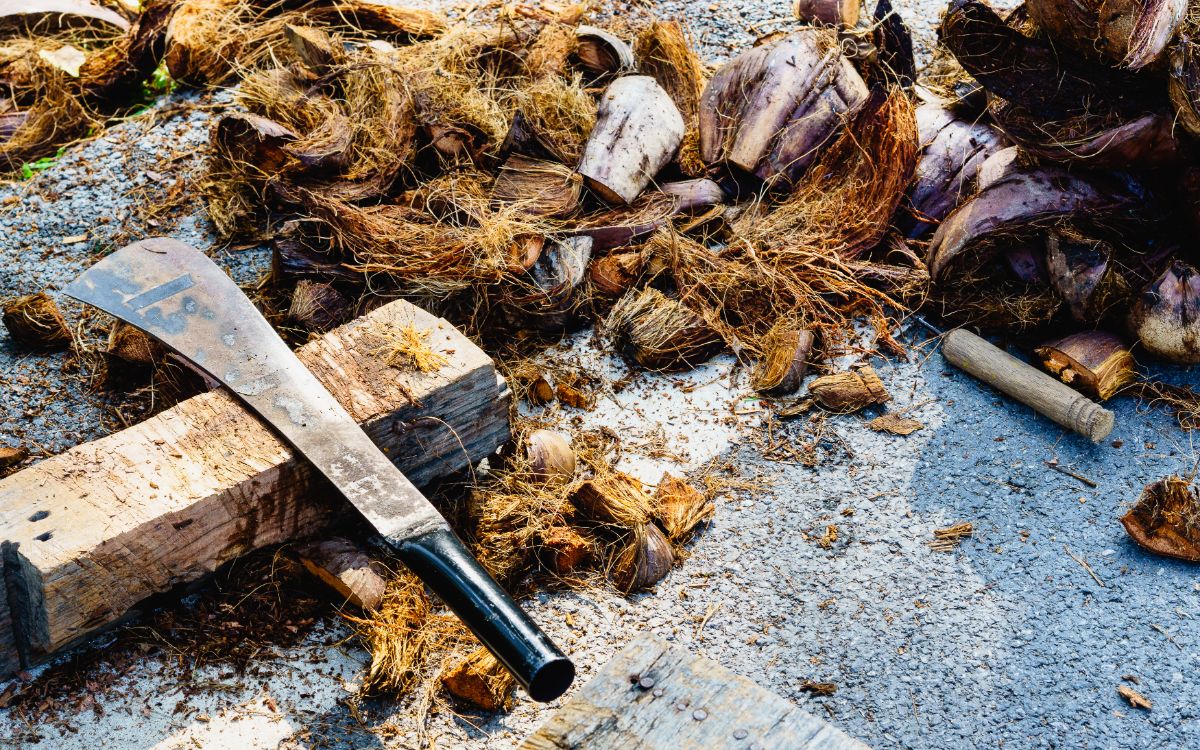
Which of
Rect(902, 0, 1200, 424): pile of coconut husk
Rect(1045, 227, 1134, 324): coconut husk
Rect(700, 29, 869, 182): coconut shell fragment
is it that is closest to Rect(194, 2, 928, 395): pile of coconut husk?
Rect(700, 29, 869, 182): coconut shell fragment

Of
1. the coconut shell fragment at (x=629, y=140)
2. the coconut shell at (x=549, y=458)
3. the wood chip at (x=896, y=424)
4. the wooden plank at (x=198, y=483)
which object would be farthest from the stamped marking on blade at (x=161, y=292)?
the wood chip at (x=896, y=424)

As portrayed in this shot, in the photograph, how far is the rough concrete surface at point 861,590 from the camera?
2258 millimetres

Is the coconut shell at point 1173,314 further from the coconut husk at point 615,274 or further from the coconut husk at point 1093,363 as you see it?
the coconut husk at point 615,274

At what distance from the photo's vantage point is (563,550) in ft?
8.59

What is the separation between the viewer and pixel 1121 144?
316 cm

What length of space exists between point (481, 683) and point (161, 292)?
1.34 meters

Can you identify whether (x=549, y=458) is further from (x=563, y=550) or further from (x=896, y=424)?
(x=896, y=424)

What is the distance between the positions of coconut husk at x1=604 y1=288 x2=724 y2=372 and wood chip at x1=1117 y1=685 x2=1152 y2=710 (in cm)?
160

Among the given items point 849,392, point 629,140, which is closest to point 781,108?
point 629,140

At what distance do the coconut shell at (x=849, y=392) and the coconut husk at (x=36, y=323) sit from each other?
8.02 ft

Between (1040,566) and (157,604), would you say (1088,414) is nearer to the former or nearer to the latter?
(1040,566)

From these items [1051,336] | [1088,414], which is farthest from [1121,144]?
[1088,414]

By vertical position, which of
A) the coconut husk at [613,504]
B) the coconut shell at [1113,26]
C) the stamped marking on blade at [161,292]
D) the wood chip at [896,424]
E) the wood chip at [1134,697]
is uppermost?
the coconut shell at [1113,26]

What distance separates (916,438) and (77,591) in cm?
234
